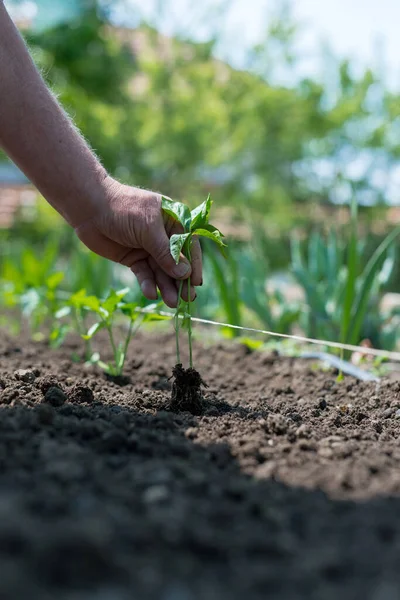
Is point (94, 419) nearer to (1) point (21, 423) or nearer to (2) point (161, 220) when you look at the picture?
(1) point (21, 423)

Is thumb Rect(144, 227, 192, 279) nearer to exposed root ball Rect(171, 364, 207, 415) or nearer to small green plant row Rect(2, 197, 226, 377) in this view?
small green plant row Rect(2, 197, 226, 377)

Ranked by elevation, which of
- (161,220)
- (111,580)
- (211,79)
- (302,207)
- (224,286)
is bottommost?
(111,580)

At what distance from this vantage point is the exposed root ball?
5.41 feet

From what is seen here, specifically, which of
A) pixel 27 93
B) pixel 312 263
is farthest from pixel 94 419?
pixel 312 263

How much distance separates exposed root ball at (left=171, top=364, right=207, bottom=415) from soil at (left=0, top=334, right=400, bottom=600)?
0.10 feet

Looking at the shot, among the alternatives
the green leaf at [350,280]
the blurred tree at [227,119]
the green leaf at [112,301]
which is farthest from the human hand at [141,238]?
the blurred tree at [227,119]

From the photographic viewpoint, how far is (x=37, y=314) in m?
3.20

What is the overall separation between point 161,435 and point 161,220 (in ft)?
2.02

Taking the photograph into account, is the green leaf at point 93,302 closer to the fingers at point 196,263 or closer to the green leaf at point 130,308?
the green leaf at point 130,308

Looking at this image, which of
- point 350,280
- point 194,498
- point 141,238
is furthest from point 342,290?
point 194,498

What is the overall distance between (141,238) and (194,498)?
0.88 m

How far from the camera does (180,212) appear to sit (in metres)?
1.65

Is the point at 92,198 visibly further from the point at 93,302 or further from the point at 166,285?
the point at 93,302

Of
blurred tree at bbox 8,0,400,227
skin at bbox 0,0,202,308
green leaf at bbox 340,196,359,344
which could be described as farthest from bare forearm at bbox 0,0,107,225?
blurred tree at bbox 8,0,400,227
